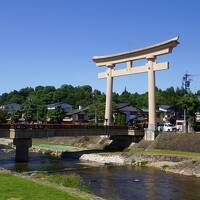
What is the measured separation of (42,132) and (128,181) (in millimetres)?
22663

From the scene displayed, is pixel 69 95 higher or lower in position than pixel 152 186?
higher

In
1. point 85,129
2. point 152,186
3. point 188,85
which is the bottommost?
point 152,186

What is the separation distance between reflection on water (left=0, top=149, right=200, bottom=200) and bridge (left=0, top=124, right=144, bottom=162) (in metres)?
2.58

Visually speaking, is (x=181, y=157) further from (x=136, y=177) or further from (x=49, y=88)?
(x=49, y=88)

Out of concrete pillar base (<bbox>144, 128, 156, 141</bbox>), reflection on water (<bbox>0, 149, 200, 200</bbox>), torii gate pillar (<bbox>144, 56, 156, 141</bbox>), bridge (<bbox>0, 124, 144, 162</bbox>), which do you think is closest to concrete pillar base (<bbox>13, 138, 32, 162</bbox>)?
bridge (<bbox>0, 124, 144, 162</bbox>)

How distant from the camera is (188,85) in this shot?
→ 90875mm

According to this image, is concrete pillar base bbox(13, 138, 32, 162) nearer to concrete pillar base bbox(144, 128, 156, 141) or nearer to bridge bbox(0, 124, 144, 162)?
bridge bbox(0, 124, 144, 162)

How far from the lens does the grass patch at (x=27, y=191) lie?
18.6 m

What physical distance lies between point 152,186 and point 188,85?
61346 mm

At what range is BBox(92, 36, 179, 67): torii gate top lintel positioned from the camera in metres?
57.0

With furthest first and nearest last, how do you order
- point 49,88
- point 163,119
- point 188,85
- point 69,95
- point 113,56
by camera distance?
point 49,88 < point 69,95 < point 163,119 < point 188,85 < point 113,56

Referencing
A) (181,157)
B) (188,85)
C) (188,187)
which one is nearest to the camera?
(188,187)

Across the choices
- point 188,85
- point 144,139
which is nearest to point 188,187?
point 144,139

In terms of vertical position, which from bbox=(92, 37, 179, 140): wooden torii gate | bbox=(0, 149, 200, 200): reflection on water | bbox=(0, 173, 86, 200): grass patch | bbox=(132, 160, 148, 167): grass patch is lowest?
bbox=(0, 149, 200, 200): reflection on water
